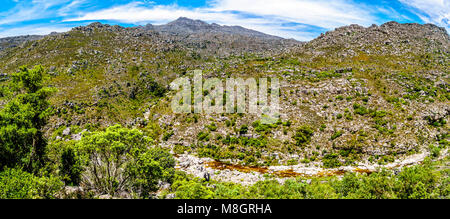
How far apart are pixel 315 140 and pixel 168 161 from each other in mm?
28258

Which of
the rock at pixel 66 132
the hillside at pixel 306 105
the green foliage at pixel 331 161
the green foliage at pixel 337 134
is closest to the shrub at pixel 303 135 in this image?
the hillside at pixel 306 105

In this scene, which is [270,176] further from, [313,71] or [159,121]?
[313,71]

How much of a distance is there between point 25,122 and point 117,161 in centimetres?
736

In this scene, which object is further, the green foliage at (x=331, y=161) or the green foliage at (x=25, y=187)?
the green foliage at (x=331, y=161)

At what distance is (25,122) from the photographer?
15.7 metres

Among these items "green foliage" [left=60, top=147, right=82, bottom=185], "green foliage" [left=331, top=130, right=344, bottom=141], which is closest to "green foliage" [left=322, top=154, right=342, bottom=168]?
"green foliage" [left=331, top=130, right=344, bottom=141]

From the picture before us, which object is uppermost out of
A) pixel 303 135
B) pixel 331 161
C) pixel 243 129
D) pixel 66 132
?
pixel 243 129

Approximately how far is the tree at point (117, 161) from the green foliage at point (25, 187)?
3.25 meters

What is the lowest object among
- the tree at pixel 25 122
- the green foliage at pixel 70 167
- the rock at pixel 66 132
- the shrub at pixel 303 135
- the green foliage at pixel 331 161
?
the green foliage at pixel 331 161

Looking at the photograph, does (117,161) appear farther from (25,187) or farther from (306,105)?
(306,105)

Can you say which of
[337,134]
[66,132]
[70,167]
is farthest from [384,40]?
[66,132]

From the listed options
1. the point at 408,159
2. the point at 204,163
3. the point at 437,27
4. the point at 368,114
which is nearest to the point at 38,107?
the point at 204,163

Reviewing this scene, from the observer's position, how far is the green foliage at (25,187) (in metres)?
11.7

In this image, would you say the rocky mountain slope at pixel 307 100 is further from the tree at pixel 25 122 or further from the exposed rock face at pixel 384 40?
the tree at pixel 25 122
